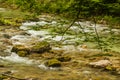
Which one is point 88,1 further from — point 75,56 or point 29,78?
point 75,56

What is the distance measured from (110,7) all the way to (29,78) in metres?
6.03

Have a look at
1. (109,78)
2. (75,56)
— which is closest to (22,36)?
(75,56)

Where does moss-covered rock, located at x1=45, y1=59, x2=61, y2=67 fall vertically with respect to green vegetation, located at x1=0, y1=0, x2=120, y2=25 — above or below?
below

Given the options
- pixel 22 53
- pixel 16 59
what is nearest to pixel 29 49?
pixel 22 53

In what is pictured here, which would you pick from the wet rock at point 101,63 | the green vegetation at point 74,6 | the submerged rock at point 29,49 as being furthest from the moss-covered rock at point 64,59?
the green vegetation at point 74,6

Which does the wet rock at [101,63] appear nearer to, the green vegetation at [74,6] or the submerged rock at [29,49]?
the submerged rock at [29,49]

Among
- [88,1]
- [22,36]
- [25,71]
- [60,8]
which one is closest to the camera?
[88,1]

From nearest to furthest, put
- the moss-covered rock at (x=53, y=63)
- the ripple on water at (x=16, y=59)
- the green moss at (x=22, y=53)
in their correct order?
the moss-covered rock at (x=53, y=63), the ripple on water at (x=16, y=59), the green moss at (x=22, y=53)

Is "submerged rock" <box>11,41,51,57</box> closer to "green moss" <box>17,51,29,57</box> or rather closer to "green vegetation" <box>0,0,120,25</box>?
"green moss" <box>17,51,29,57</box>

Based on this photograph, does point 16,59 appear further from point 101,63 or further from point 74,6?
point 74,6

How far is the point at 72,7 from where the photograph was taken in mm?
3463

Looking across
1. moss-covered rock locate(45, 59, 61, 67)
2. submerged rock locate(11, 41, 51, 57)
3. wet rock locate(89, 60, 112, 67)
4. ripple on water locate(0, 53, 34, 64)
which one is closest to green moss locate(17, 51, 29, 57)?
submerged rock locate(11, 41, 51, 57)

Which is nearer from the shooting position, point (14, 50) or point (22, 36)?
point (14, 50)

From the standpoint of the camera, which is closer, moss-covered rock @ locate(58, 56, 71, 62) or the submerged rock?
moss-covered rock @ locate(58, 56, 71, 62)
